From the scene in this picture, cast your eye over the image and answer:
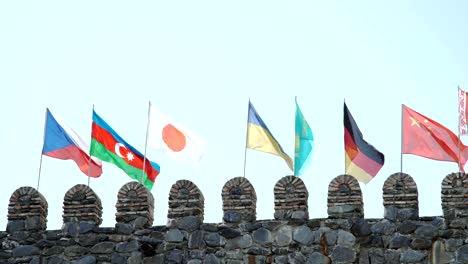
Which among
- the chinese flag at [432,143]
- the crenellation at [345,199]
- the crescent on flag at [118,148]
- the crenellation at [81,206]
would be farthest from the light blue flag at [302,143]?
the crenellation at [81,206]

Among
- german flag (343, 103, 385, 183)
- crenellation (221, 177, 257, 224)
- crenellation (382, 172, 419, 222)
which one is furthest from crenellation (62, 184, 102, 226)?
crenellation (382, 172, 419, 222)

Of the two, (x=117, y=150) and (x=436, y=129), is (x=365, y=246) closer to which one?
(x=436, y=129)

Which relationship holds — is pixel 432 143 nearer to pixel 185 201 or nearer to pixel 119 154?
pixel 185 201

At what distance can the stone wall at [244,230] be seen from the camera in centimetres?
1714

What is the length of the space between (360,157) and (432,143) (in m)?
1.11

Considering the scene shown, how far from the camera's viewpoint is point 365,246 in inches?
679

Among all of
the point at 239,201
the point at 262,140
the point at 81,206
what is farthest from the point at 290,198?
the point at 81,206

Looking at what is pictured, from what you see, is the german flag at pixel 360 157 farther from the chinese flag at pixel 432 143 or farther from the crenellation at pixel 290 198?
the crenellation at pixel 290 198

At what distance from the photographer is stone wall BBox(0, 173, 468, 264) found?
1714 centimetres

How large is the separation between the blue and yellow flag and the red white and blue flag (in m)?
2.60

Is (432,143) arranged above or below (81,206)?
above

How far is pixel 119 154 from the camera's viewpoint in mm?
18906

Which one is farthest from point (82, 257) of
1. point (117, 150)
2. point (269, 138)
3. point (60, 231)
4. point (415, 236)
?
point (415, 236)

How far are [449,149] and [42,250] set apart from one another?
6388 mm
